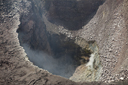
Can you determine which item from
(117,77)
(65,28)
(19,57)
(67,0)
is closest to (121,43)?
(117,77)

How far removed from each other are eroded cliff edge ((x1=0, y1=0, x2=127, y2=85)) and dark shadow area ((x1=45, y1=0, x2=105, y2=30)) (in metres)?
1.00

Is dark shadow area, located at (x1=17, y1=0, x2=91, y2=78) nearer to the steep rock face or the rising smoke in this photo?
the rising smoke

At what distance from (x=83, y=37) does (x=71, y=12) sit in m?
4.81

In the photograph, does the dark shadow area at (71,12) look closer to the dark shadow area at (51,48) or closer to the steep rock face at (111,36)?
the steep rock face at (111,36)

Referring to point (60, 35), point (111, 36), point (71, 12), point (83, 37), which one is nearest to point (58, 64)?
point (60, 35)

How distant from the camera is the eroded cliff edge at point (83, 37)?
7.46 m

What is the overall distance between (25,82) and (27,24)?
35.7 ft

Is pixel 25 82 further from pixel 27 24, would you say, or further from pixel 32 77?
pixel 27 24

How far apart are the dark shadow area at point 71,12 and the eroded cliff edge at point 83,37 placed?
3.29 ft

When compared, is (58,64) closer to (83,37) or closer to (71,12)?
(83,37)

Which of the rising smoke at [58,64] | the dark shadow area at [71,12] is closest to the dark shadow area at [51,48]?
the rising smoke at [58,64]

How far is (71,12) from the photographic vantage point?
1959 cm

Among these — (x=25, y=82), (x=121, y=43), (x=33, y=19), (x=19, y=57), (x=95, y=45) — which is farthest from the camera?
(x=33, y=19)

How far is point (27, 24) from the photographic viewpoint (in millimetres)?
16312
